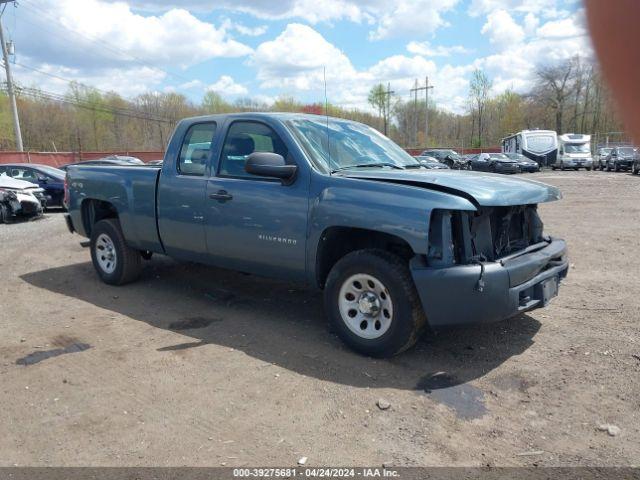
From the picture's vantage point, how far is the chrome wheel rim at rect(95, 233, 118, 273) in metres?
6.41

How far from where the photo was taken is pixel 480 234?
13.2ft

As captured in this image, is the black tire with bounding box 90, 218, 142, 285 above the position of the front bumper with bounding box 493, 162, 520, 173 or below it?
above

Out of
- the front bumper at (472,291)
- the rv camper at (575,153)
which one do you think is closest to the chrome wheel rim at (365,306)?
the front bumper at (472,291)

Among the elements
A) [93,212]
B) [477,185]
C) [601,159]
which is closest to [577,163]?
[601,159]

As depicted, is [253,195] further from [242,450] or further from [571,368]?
[571,368]

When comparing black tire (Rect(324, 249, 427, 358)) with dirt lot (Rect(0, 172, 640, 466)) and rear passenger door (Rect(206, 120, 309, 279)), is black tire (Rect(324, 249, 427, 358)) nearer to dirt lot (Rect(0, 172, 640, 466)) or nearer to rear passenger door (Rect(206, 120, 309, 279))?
dirt lot (Rect(0, 172, 640, 466))

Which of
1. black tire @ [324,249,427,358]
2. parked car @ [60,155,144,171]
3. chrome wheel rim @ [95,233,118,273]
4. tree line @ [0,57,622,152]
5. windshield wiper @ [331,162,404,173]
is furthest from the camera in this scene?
tree line @ [0,57,622,152]

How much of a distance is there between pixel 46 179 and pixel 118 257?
10.0m

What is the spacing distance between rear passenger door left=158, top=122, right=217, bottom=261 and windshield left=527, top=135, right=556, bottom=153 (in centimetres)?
3971

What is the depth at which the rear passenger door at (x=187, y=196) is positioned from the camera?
17.1 feet

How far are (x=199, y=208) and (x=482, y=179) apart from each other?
2642mm

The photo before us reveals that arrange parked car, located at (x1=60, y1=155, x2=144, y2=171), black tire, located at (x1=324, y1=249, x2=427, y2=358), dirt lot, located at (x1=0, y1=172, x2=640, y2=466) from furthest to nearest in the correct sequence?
parked car, located at (x1=60, y1=155, x2=144, y2=171), black tire, located at (x1=324, y1=249, x2=427, y2=358), dirt lot, located at (x1=0, y1=172, x2=640, y2=466)

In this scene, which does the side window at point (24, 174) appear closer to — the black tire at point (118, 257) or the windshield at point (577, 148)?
the black tire at point (118, 257)

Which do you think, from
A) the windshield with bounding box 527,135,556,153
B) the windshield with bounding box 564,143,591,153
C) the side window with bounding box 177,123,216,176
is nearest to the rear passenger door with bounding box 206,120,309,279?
the side window with bounding box 177,123,216,176
